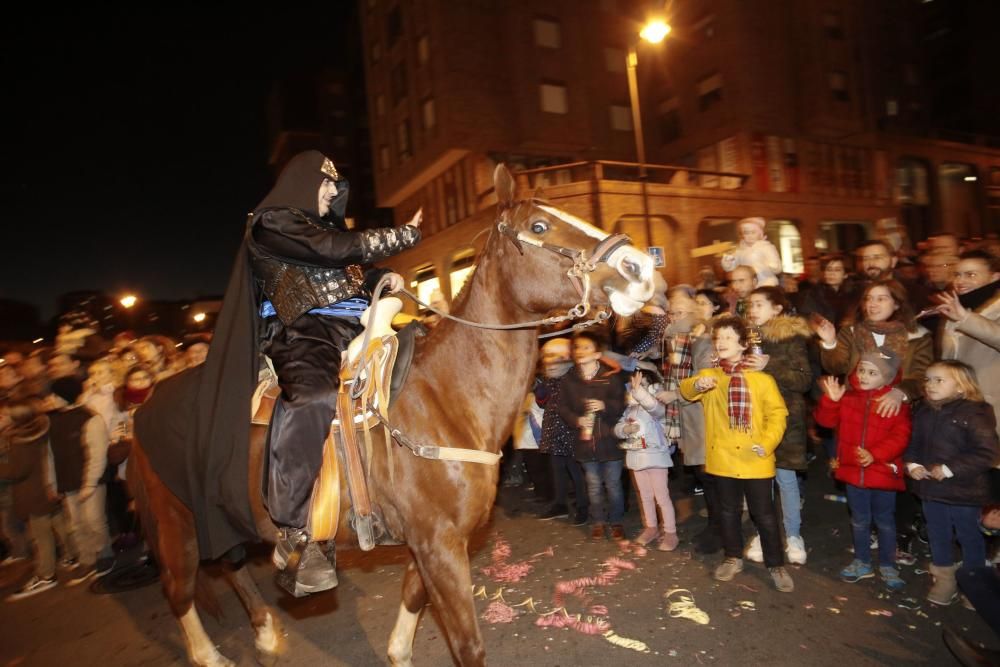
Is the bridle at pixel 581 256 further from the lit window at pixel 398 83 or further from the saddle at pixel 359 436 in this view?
the lit window at pixel 398 83

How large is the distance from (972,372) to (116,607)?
778cm

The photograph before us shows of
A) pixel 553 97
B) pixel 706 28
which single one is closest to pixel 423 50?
pixel 553 97

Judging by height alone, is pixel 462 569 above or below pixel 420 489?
below

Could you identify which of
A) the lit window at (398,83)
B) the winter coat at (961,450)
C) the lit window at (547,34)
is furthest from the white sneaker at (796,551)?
the lit window at (398,83)

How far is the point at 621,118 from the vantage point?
25.2 metres

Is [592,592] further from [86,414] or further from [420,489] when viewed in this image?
[86,414]

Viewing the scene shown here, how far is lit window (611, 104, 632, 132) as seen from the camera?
82.2 feet

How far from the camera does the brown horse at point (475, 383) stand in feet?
9.84

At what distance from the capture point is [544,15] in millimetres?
23375

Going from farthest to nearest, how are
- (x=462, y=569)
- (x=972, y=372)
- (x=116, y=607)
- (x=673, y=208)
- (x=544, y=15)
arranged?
(x=544, y=15)
(x=673, y=208)
(x=116, y=607)
(x=972, y=372)
(x=462, y=569)

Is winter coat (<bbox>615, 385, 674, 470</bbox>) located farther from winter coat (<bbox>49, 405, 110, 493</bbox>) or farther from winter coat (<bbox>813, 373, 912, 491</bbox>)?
winter coat (<bbox>49, 405, 110, 493</bbox>)

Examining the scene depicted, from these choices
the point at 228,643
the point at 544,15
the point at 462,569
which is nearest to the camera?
the point at 462,569

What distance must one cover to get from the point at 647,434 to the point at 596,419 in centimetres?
55

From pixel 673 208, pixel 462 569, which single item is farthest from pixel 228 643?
pixel 673 208
